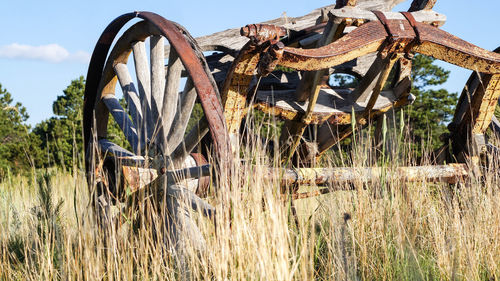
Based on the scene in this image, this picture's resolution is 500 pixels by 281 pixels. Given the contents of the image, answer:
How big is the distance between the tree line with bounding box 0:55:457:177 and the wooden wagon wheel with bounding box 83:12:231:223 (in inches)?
165

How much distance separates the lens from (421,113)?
1165 centimetres

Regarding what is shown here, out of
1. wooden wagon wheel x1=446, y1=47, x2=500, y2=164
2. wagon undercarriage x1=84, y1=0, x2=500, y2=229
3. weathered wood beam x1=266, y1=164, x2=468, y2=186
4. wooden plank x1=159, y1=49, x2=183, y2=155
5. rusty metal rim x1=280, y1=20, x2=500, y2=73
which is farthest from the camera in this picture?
wooden wagon wheel x1=446, y1=47, x2=500, y2=164

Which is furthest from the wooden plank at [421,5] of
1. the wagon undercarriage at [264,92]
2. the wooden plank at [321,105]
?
the wooden plank at [321,105]

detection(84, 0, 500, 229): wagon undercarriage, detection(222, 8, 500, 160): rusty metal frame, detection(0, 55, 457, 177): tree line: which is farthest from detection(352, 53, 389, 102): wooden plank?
detection(0, 55, 457, 177): tree line

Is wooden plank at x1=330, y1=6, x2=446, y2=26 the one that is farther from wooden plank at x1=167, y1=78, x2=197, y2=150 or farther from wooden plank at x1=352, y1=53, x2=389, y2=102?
wooden plank at x1=167, y1=78, x2=197, y2=150

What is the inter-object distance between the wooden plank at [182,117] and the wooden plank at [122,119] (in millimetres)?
317

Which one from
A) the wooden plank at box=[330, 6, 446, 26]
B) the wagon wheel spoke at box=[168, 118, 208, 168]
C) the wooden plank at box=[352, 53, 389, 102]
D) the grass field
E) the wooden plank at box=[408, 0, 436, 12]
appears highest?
the wooden plank at box=[408, 0, 436, 12]

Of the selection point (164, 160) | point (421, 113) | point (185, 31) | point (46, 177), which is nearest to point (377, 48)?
point (185, 31)

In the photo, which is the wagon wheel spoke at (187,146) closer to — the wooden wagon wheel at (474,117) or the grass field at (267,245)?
the grass field at (267,245)

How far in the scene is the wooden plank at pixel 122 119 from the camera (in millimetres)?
3688

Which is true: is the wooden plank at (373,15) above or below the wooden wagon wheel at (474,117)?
above

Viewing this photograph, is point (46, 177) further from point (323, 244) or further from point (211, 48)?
point (211, 48)

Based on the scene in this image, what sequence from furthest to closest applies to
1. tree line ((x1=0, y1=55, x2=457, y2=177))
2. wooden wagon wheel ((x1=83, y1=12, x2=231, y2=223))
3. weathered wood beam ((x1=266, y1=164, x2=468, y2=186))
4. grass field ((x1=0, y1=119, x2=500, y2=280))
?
tree line ((x1=0, y1=55, x2=457, y2=177)), weathered wood beam ((x1=266, y1=164, x2=468, y2=186)), wooden wagon wheel ((x1=83, y1=12, x2=231, y2=223)), grass field ((x1=0, y1=119, x2=500, y2=280))

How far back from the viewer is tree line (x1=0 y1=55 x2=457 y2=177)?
864cm
